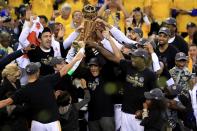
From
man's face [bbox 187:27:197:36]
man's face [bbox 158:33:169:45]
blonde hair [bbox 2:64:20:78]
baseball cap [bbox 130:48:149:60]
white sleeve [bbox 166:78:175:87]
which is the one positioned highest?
man's face [bbox 187:27:197:36]

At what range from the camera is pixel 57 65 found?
1077 cm

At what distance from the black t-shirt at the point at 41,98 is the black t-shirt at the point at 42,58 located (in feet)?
3.41

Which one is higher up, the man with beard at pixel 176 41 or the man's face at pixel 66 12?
the man's face at pixel 66 12


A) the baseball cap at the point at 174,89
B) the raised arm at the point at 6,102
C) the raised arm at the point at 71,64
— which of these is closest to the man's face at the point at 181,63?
the baseball cap at the point at 174,89

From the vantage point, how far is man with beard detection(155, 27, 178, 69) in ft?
38.6

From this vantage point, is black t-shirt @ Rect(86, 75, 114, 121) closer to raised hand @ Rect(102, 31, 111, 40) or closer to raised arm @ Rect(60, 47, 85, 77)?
raised hand @ Rect(102, 31, 111, 40)

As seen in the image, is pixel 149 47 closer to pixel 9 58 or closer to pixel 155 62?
pixel 155 62

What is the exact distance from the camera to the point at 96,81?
437 inches

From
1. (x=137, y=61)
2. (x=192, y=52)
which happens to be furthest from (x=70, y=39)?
(x=192, y=52)

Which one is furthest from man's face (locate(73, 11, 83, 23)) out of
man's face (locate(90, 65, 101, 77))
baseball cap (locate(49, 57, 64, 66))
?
baseball cap (locate(49, 57, 64, 66))

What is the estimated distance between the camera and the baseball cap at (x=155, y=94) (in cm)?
973

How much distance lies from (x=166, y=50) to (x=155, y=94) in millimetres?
2256

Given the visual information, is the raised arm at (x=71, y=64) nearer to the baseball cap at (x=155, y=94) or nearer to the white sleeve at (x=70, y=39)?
the white sleeve at (x=70, y=39)

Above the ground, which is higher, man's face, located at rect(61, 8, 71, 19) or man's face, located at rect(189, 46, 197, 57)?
man's face, located at rect(61, 8, 71, 19)
